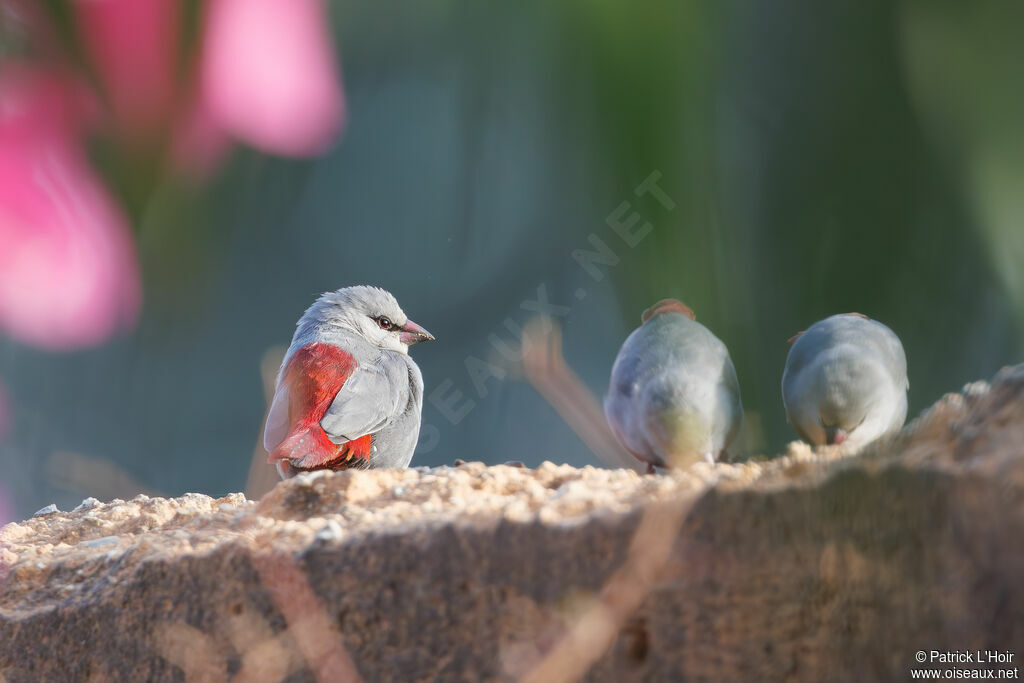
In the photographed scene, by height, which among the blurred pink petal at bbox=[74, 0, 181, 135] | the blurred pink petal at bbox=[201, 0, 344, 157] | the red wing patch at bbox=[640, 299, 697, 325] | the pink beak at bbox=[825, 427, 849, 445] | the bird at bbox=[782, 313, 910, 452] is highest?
the blurred pink petal at bbox=[74, 0, 181, 135]

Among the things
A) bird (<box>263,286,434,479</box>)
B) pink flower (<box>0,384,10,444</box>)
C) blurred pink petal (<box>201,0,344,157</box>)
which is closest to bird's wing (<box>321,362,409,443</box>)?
bird (<box>263,286,434,479</box>)

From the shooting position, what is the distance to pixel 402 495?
52cm

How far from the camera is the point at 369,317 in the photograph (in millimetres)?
875

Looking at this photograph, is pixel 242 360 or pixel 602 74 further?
pixel 242 360

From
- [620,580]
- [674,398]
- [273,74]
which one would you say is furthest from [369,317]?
[620,580]

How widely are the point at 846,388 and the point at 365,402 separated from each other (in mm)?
400

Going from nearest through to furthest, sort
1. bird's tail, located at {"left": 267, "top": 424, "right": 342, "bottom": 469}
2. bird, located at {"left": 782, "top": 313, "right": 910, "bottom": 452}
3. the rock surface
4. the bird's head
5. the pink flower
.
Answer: the rock surface → bird, located at {"left": 782, "top": 313, "right": 910, "bottom": 452} → bird's tail, located at {"left": 267, "top": 424, "right": 342, "bottom": 469} → the bird's head → the pink flower

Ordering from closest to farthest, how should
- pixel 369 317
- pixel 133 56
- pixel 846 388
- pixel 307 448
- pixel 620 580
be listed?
pixel 620 580
pixel 846 388
pixel 307 448
pixel 369 317
pixel 133 56

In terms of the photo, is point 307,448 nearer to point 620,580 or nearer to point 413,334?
point 413,334

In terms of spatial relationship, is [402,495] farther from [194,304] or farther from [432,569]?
[194,304]

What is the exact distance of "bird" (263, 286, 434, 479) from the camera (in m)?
0.73

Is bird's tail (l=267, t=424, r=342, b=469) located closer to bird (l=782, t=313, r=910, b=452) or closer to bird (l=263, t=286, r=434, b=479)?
bird (l=263, t=286, r=434, b=479)

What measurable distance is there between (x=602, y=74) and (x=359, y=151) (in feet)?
1.11

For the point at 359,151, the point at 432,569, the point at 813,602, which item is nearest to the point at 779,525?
the point at 813,602
